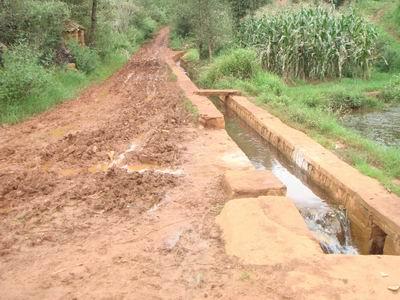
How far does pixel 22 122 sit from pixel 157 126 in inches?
147

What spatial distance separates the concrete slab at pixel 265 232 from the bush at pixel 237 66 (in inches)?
472

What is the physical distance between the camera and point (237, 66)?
17.5m

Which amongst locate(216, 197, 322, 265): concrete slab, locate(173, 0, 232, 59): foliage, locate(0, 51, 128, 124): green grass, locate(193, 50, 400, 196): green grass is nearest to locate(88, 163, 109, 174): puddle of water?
locate(216, 197, 322, 265): concrete slab

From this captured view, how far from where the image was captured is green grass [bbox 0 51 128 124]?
11906mm

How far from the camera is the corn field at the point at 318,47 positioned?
17828 millimetres

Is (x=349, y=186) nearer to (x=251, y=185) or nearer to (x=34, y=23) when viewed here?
(x=251, y=185)

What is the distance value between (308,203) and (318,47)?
11435mm

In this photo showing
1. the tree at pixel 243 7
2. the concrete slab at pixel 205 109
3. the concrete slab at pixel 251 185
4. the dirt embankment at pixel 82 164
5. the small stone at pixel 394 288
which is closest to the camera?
the small stone at pixel 394 288

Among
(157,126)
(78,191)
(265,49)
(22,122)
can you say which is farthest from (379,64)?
(78,191)

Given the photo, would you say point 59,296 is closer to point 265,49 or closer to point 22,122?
point 22,122

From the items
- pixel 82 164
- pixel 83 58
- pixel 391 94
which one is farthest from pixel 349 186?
pixel 83 58

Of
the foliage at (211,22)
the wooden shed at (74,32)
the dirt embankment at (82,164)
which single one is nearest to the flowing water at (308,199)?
the dirt embankment at (82,164)

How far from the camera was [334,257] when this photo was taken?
15.0 ft

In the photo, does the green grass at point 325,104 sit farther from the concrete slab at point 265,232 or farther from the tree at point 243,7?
the tree at point 243,7
